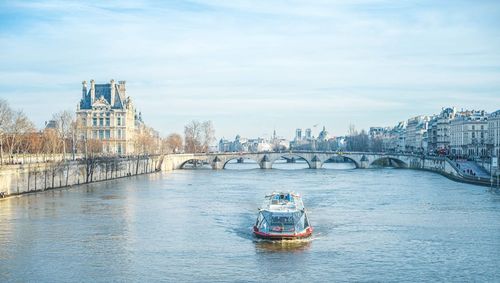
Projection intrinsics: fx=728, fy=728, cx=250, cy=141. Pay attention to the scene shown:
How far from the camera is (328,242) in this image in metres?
29.9

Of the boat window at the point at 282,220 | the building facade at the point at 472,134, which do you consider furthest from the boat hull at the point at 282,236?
the building facade at the point at 472,134

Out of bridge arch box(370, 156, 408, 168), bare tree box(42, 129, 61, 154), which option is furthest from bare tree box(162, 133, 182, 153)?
bare tree box(42, 129, 61, 154)

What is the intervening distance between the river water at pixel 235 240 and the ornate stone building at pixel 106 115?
50.2 m

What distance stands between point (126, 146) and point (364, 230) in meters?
73.0

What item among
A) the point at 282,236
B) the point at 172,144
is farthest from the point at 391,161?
the point at 282,236

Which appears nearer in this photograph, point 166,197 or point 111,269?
point 111,269

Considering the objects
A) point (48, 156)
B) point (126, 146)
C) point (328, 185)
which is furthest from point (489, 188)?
point (126, 146)

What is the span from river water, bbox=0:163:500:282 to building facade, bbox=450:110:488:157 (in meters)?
52.6

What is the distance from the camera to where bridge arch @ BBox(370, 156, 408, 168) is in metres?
100

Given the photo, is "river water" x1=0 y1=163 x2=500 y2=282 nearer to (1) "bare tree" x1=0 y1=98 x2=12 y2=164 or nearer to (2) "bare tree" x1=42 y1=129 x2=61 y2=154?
(1) "bare tree" x1=0 y1=98 x2=12 y2=164

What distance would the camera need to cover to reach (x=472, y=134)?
10319cm

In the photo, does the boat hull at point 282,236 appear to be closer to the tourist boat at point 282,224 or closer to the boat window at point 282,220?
the tourist boat at point 282,224

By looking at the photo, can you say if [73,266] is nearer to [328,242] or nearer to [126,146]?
[328,242]

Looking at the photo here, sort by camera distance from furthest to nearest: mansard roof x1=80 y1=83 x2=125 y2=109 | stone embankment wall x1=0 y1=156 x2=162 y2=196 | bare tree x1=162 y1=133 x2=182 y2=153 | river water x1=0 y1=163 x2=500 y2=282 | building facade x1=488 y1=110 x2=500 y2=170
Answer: bare tree x1=162 y1=133 x2=182 y2=153 < mansard roof x1=80 y1=83 x2=125 y2=109 < building facade x1=488 y1=110 x2=500 y2=170 < stone embankment wall x1=0 y1=156 x2=162 y2=196 < river water x1=0 y1=163 x2=500 y2=282
